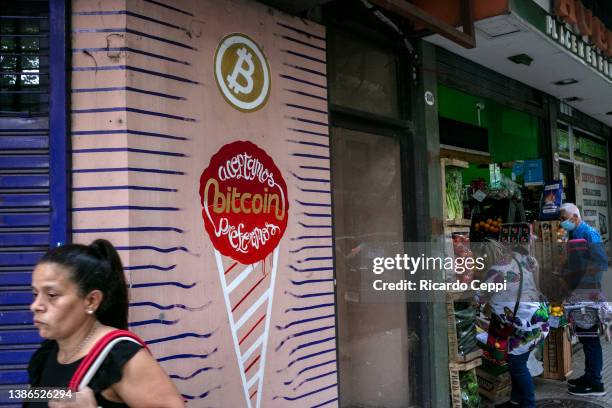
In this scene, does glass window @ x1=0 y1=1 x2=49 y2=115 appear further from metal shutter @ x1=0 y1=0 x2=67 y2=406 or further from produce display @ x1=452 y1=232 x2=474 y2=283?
produce display @ x1=452 y1=232 x2=474 y2=283

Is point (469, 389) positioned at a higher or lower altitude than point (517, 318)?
lower

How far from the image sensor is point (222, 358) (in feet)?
10.2

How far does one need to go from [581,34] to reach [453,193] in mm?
2486

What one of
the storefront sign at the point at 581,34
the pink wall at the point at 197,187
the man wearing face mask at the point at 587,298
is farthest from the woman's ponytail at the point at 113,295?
the man wearing face mask at the point at 587,298

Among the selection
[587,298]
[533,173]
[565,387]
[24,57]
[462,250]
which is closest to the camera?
[24,57]

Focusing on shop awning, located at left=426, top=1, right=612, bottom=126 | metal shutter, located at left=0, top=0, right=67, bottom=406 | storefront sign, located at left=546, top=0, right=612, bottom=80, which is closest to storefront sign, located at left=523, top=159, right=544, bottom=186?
shop awning, located at left=426, top=1, right=612, bottom=126

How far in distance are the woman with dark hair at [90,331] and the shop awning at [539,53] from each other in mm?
3980

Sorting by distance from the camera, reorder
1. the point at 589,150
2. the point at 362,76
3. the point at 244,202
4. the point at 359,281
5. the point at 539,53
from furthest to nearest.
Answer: the point at 589,150, the point at 539,53, the point at 359,281, the point at 362,76, the point at 244,202

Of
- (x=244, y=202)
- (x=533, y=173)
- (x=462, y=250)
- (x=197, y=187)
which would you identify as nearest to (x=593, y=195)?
(x=533, y=173)

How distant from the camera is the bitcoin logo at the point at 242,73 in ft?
10.6

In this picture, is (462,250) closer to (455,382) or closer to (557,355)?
(455,382)

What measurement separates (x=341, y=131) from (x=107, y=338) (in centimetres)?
307

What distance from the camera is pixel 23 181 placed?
2756 millimetres

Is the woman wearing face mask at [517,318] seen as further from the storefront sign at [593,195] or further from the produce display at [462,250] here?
the storefront sign at [593,195]
